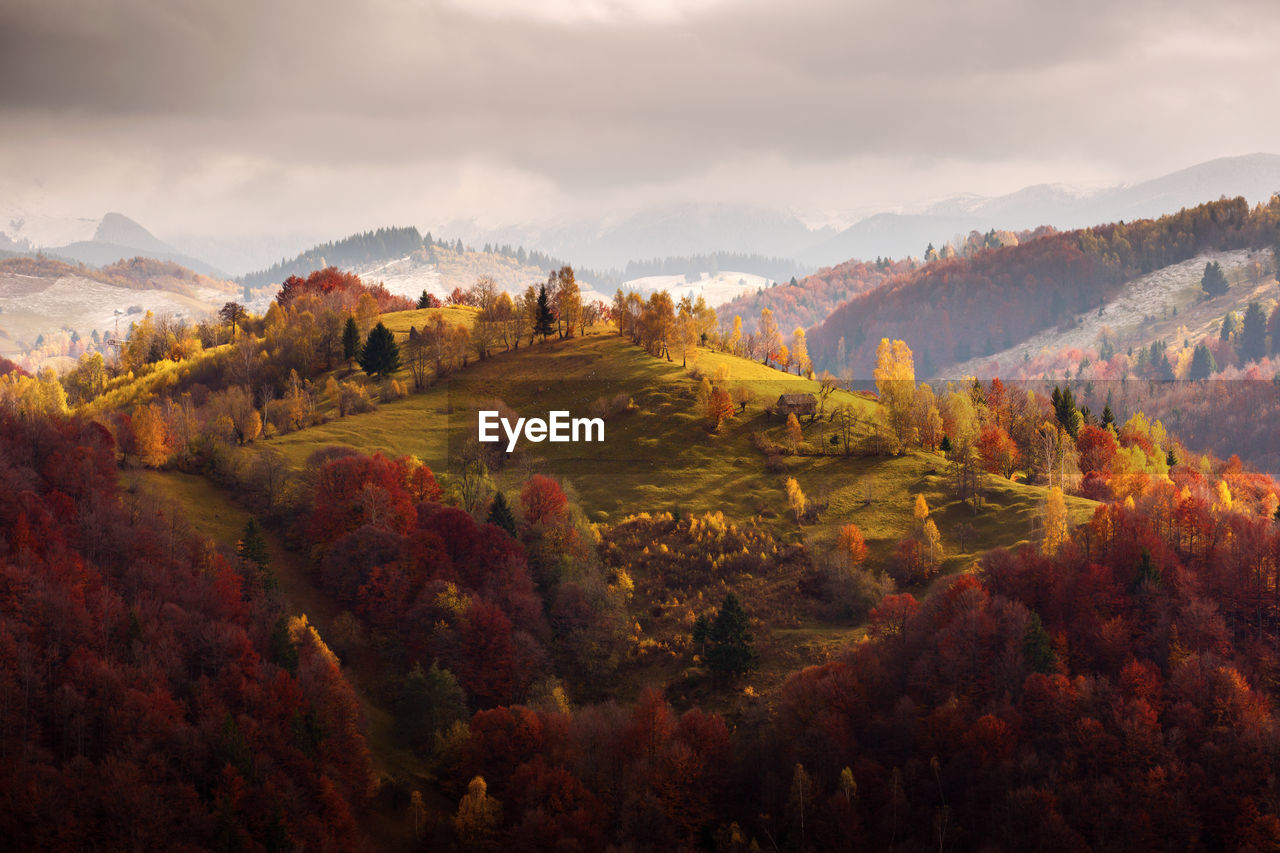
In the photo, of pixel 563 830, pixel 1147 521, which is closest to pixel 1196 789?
pixel 1147 521

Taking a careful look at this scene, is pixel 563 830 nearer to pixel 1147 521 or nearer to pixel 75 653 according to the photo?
pixel 75 653

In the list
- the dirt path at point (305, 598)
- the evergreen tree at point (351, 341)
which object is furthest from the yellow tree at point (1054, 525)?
the evergreen tree at point (351, 341)

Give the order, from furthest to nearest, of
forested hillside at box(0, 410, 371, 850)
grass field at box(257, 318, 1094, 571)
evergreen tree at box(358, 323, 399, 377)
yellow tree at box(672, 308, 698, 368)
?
yellow tree at box(672, 308, 698, 368)
evergreen tree at box(358, 323, 399, 377)
grass field at box(257, 318, 1094, 571)
forested hillside at box(0, 410, 371, 850)

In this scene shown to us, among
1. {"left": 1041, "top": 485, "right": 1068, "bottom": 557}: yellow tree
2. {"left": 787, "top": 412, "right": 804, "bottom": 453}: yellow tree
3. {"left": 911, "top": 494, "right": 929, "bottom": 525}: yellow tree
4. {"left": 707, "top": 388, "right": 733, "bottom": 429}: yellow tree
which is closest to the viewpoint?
{"left": 1041, "top": 485, "right": 1068, "bottom": 557}: yellow tree

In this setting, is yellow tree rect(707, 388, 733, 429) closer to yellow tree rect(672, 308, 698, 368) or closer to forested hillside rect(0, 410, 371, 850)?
yellow tree rect(672, 308, 698, 368)

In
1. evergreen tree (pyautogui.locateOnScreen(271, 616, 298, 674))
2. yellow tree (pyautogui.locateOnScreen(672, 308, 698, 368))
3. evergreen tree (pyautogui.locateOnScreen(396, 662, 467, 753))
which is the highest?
yellow tree (pyautogui.locateOnScreen(672, 308, 698, 368))

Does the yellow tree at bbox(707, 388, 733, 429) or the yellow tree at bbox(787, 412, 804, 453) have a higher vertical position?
the yellow tree at bbox(707, 388, 733, 429)

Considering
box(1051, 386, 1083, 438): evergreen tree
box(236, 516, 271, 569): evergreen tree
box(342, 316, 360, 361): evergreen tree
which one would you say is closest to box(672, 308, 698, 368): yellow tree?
box(342, 316, 360, 361): evergreen tree
